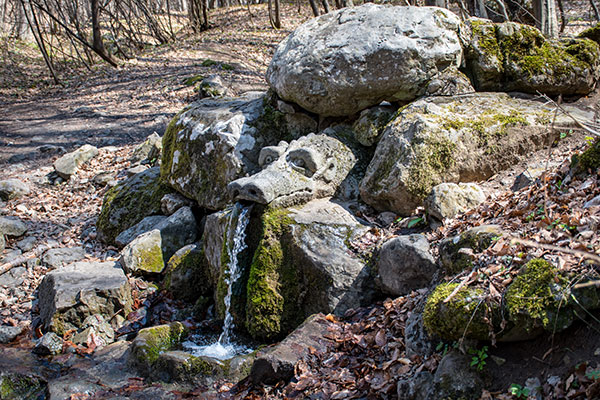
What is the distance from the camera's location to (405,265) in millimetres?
4523

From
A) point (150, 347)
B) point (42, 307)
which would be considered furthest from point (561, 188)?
point (42, 307)

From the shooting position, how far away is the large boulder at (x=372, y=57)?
6012 millimetres

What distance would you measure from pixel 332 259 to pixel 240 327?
140 centimetres

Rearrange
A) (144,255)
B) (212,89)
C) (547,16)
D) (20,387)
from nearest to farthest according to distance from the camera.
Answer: (20,387), (144,255), (547,16), (212,89)

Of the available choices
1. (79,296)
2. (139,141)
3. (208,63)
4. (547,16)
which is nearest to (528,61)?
(547,16)

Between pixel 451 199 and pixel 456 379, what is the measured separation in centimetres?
237

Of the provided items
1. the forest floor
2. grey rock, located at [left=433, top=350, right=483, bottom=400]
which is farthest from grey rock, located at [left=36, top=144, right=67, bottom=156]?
grey rock, located at [left=433, top=350, right=483, bottom=400]

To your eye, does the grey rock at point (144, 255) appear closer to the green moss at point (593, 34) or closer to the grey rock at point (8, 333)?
the grey rock at point (8, 333)

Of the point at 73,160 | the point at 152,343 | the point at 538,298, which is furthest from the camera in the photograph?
the point at 73,160

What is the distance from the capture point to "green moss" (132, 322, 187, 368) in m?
4.94

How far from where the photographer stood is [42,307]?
6.15 metres

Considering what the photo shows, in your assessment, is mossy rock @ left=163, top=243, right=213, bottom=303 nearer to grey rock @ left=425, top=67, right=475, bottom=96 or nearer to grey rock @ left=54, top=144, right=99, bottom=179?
grey rock @ left=425, top=67, right=475, bottom=96

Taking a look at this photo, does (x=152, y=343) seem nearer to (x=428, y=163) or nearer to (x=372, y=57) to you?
(x=428, y=163)

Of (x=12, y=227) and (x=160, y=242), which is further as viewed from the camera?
(x=12, y=227)
